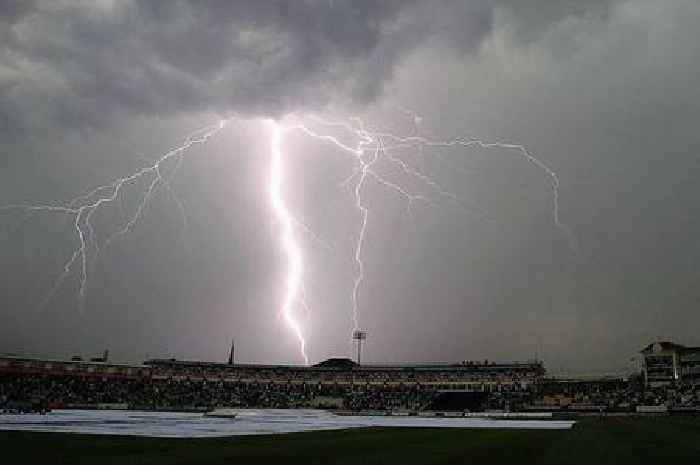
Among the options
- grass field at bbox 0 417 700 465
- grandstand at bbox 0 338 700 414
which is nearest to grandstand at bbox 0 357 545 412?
grandstand at bbox 0 338 700 414

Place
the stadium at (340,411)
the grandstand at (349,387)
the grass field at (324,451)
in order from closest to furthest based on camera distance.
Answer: the grass field at (324,451), the stadium at (340,411), the grandstand at (349,387)

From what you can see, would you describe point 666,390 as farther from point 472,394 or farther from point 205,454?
point 205,454

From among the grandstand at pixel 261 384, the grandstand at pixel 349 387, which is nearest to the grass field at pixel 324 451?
the grandstand at pixel 349 387

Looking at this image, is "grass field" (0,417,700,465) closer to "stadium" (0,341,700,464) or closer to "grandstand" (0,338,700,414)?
"stadium" (0,341,700,464)

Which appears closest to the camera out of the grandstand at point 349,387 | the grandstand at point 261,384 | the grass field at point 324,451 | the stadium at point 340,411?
the grass field at point 324,451

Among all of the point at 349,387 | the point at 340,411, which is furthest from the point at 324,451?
the point at 349,387

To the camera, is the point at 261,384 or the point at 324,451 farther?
the point at 261,384

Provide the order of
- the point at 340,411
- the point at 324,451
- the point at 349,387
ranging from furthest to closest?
the point at 349,387 → the point at 340,411 → the point at 324,451

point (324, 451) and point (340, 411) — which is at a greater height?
point (324, 451)

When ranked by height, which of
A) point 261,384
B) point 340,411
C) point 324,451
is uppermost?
point 324,451

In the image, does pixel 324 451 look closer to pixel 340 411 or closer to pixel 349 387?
pixel 340 411

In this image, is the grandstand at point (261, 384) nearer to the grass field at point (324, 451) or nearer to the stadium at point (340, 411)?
the stadium at point (340, 411)

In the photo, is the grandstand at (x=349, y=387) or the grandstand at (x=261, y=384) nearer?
the grandstand at (x=349, y=387)

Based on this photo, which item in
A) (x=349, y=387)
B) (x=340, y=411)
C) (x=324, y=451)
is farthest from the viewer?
(x=349, y=387)
